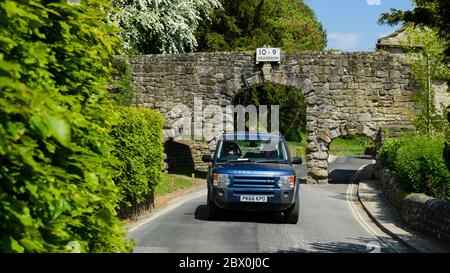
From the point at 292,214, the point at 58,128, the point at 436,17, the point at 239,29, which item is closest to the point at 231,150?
the point at 292,214

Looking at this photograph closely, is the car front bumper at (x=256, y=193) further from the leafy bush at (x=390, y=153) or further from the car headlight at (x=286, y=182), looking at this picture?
the leafy bush at (x=390, y=153)

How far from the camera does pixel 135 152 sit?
42.8 feet

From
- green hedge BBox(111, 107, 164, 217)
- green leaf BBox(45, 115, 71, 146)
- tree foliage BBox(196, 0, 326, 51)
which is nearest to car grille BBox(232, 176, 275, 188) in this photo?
green hedge BBox(111, 107, 164, 217)

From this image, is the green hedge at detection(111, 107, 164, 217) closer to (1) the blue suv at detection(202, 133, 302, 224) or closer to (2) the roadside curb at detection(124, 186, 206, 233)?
(2) the roadside curb at detection(124, 186, 206, 233)

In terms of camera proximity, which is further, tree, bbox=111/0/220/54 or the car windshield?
tree, bbox=111/0/220/54

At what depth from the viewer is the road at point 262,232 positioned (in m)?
9.82

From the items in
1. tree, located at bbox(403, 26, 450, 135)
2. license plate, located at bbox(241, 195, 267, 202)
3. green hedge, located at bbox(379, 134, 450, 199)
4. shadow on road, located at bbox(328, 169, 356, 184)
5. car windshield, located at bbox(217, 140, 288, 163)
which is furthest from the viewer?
shadow on road, located at bbox(328, 169, 356, 184)

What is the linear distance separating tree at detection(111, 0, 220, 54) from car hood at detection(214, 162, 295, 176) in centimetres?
1665

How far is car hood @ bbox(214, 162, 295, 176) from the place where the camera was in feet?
40.6

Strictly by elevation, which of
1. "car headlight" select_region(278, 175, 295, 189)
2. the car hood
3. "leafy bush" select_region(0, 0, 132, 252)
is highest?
"leafy bush" select_region(0, 0, 132, 252)

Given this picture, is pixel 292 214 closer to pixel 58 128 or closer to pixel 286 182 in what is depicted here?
pixel 286 182

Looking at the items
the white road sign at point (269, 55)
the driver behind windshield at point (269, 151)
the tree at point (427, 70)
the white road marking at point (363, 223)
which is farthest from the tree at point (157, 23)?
the driver behind windshield at point (269, 151)
